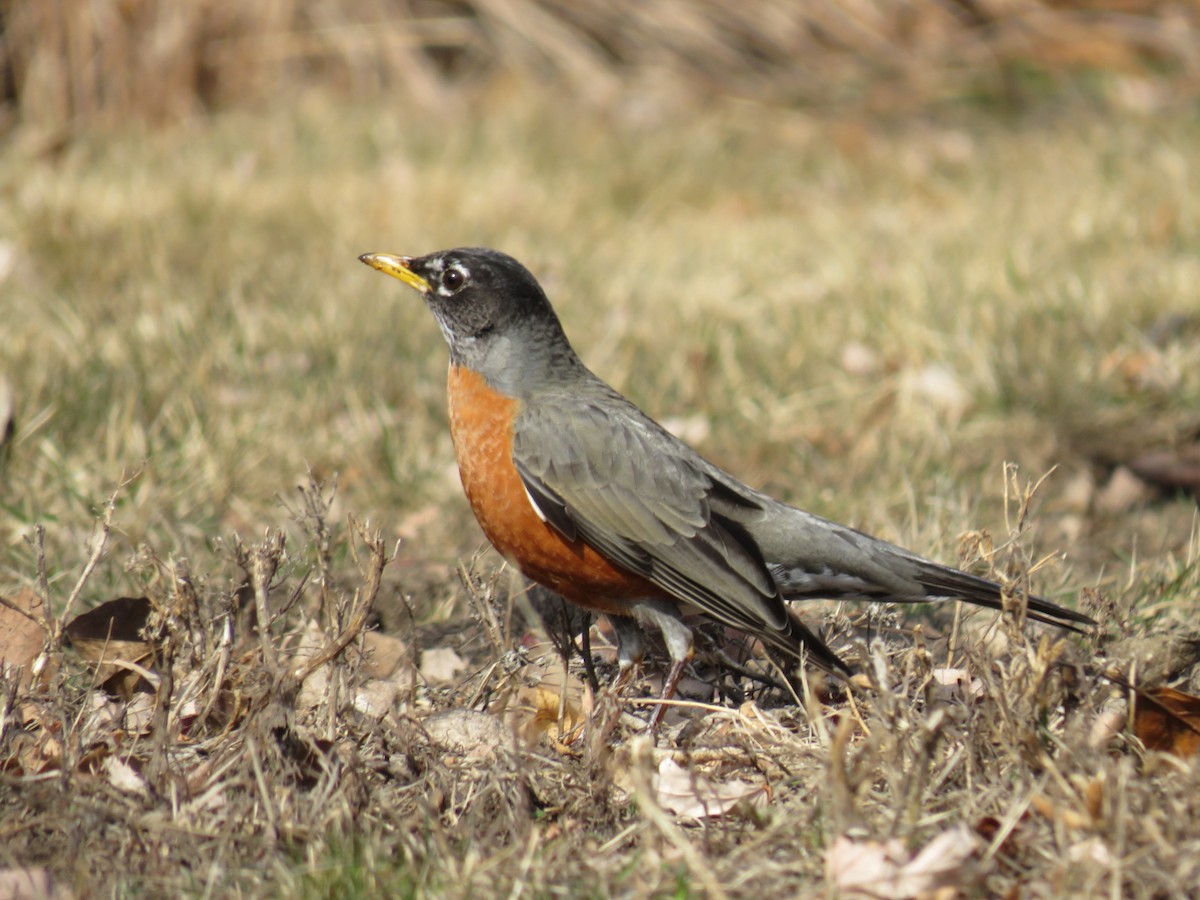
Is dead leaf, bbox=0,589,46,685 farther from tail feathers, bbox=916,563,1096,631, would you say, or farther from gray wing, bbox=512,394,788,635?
tail feathers, bbox=916,563,1096,631

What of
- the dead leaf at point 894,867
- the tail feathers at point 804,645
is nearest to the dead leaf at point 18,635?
the tail feathers at point 804,645

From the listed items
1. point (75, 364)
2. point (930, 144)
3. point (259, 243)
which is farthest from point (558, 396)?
point (930, 144)

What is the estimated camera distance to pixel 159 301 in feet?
18.6

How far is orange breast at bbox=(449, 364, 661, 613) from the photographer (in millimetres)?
3197

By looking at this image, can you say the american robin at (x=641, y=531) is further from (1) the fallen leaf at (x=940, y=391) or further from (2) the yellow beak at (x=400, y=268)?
(1) the fallen leaf at (x=940, y=391)

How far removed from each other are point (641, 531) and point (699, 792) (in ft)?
2.77

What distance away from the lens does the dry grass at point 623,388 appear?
2.35 meters

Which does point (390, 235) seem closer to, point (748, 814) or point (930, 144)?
point (930, 144)

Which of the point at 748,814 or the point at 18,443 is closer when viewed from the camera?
the point at 748,814

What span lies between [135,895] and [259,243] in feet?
15.2

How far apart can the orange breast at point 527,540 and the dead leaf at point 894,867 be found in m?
1.09

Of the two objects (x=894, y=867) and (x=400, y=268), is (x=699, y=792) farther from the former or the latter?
(x=400, y=268)

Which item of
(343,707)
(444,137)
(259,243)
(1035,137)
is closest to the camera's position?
(343,707)

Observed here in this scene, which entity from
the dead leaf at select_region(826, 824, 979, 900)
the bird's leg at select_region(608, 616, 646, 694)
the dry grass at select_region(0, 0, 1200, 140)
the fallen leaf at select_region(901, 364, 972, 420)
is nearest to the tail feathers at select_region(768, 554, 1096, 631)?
the bird's leg at select_region(608, 616, 646, 694)
